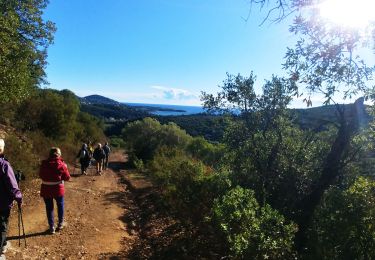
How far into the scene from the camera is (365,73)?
10.3 m

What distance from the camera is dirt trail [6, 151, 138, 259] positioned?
370 inches

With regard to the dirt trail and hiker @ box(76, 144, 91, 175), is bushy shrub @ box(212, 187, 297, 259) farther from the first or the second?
hiker @ box(76, 144, 91, 175)

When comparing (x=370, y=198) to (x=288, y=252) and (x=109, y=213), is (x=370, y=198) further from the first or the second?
(x=109, y=213)

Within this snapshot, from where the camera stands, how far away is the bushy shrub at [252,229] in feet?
24.9

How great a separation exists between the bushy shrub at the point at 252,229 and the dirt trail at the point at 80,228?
10.3 feet

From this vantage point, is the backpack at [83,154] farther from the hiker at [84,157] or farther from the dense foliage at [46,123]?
the dense foliage at [46,123]

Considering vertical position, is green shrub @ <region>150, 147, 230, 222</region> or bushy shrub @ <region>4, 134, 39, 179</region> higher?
bushy shrub @ <region>4, 134, 39, 179</region>

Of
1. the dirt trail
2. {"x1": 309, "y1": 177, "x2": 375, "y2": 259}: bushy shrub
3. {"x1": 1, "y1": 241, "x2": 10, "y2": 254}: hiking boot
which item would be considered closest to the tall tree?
the dirt trail

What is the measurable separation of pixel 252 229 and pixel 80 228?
554cm

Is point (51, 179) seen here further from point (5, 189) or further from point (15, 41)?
point (15, 41)

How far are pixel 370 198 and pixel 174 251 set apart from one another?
5.55 m

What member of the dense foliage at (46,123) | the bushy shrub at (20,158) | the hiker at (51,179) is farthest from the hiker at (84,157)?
the hiker at (51,179)

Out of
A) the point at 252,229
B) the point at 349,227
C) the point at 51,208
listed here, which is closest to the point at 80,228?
the point at 51,208

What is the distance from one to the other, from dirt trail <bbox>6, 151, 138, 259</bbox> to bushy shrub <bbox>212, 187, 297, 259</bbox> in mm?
3147
